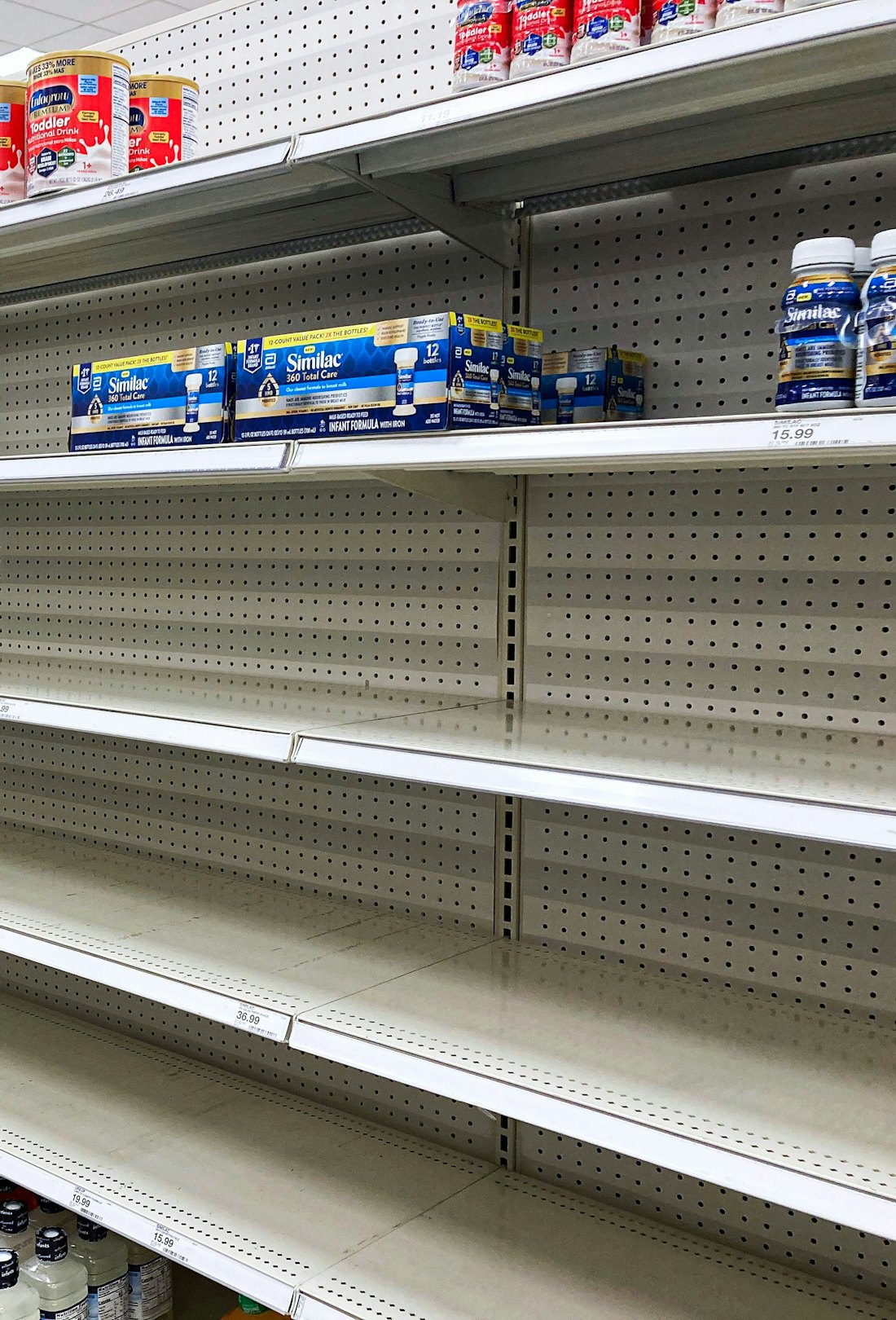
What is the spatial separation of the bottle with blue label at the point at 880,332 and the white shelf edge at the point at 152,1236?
4.55 feet

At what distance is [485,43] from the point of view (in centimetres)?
153

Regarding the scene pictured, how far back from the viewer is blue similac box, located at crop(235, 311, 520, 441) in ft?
5.25

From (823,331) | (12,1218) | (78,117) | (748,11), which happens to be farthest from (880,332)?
(12,1218)

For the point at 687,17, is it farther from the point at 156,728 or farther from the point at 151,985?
the point at 151,985

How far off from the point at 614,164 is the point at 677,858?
1062 millimetres

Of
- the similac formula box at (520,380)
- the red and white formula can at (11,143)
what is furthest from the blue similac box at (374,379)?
the red and white formula can at (11,143)

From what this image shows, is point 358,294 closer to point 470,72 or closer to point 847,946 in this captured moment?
point 470,72

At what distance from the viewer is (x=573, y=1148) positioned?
1967 millimetres

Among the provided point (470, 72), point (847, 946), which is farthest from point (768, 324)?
point (847, 946)

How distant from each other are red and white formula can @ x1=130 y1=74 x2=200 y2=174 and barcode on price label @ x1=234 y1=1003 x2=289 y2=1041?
1431mm

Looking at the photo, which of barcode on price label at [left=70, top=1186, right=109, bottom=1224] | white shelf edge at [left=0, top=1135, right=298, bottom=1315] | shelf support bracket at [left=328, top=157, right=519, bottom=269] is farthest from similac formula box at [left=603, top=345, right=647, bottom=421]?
barcode on price label at [left=70, top=1186, right=109, bottom=1224]

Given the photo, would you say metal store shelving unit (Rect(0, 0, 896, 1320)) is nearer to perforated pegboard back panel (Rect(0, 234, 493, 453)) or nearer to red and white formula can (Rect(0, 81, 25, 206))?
perforated pegboard back panel (Rect(0, 234, 493, 453))

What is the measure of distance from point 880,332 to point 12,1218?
1.98 metres

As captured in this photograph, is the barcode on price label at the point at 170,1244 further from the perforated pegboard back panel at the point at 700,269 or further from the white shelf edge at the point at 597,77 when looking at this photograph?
the white shelf edge at the point at 597,77
